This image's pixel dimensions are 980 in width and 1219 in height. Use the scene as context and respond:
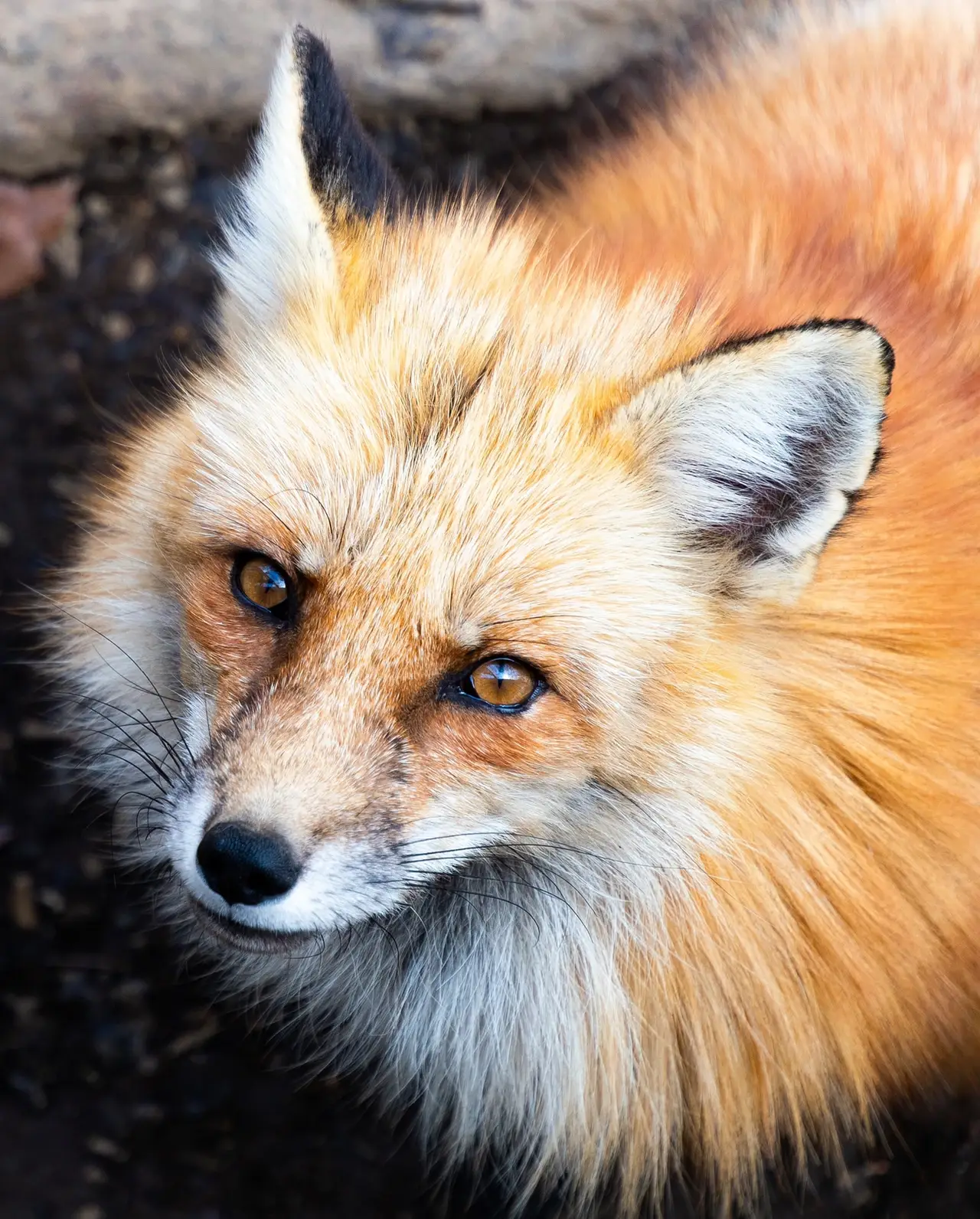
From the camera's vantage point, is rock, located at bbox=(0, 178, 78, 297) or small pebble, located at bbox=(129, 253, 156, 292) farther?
small pebble, located at bbox=(129, 253, 156, 292)

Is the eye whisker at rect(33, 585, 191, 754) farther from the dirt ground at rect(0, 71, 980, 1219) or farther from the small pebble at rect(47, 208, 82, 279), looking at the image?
the small pebble at rect(47, 208, 82, 279)

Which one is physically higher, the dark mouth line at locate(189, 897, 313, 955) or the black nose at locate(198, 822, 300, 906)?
the black nose at locate(198, 822, 300, 906)

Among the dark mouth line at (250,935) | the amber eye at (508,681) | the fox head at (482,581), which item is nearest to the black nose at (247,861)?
the fox head at (482,581)

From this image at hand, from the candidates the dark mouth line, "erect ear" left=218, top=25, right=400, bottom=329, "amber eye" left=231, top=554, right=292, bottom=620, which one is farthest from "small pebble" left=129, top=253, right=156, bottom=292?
the dark mouth line

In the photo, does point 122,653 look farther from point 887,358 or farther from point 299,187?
point 887,358

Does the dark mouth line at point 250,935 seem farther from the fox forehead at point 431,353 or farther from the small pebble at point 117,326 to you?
the small pebble at point 117,326

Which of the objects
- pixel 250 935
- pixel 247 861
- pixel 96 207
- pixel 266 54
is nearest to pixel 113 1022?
pixel 250 935

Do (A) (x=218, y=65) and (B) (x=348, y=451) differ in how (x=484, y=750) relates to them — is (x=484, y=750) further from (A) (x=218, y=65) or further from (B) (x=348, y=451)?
(A) (x=218, y=65)

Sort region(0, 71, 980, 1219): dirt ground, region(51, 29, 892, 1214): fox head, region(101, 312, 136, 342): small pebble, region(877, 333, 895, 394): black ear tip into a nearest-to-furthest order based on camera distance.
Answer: region(877, 333, 895, 394): black ear tip
region(51, 29, 892, 1214): fox head
region(0, 71, 980, 1219): dirt ground
region(101, 312, 136, 342): small pebble

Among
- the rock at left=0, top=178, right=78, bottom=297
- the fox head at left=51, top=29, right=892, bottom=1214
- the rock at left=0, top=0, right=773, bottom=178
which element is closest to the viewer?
the fox head at left=51, top=29, right=892, bottom=1214
